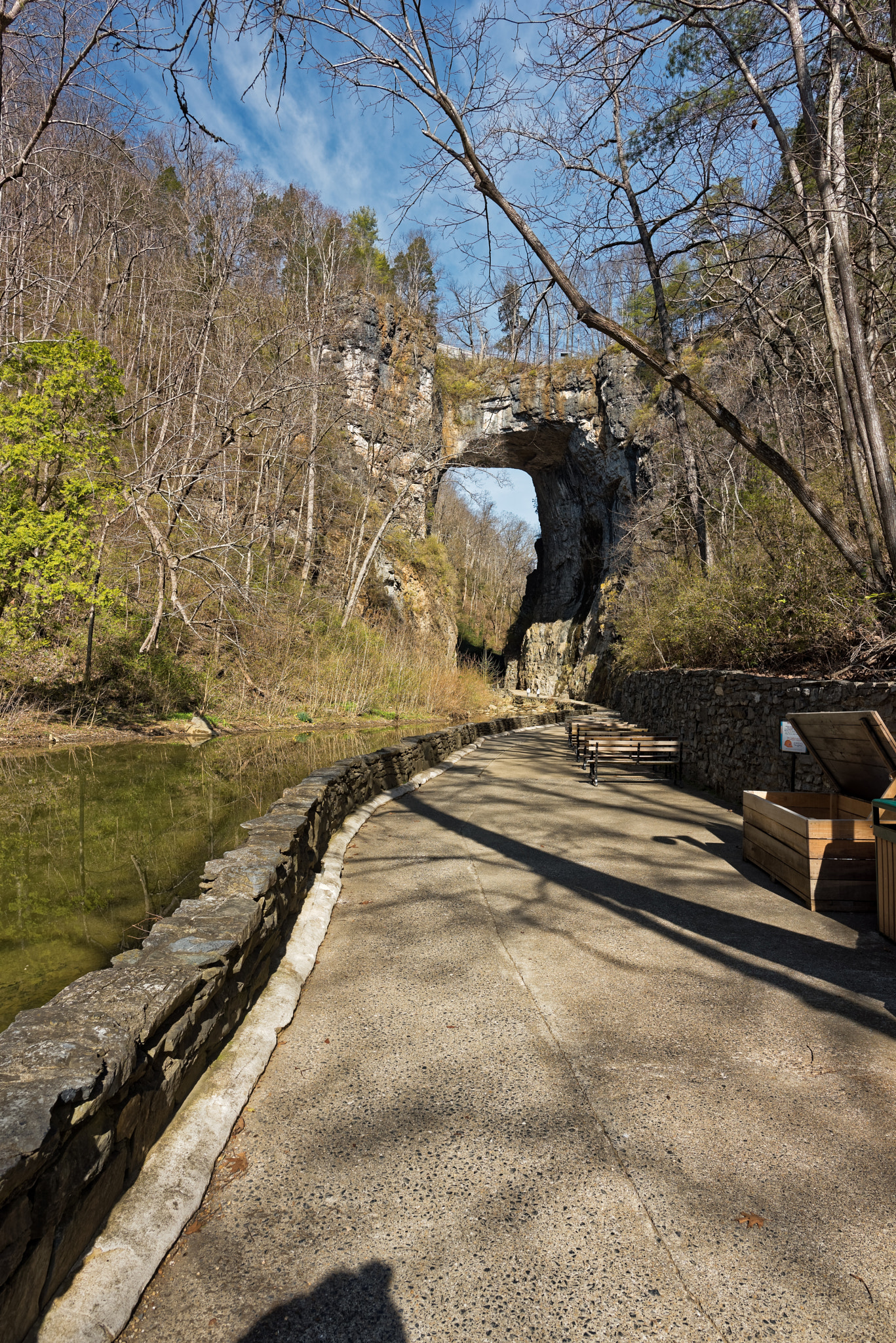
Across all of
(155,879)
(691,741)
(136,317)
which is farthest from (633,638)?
(136,317)

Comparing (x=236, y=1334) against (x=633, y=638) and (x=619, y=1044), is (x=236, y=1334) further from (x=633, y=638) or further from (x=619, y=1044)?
(x=633, y=638)

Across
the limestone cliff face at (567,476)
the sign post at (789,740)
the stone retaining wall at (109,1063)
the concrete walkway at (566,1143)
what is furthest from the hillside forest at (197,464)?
the sign post at (789,740)

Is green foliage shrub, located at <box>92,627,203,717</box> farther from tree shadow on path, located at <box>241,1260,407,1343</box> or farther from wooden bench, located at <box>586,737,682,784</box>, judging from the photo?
tree shadow on path, located at <box>241,1260,407,1343</box>

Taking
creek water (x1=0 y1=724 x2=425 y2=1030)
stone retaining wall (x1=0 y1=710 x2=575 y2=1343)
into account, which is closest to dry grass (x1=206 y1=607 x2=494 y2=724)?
creek water (x1=0 y1=724 x2=425 y2=1030)

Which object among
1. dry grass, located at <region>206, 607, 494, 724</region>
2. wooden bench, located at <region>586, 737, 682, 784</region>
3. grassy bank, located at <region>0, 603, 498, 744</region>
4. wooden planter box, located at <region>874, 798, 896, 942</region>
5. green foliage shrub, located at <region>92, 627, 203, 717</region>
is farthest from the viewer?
dry grass, located at <region>206, 607, 494, 724</region>

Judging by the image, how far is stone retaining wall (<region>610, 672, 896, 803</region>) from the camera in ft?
21.0

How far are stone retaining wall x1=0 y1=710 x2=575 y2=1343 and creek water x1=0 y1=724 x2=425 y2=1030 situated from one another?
3.37 feet

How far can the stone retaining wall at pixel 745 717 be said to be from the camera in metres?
6.41

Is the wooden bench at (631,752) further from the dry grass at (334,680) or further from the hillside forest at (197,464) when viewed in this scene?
the dry grass at (334,680)

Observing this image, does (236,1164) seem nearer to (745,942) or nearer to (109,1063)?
(109,1063)

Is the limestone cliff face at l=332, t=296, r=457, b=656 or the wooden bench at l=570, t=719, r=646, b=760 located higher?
the limestone cliff face at l=332, t=296, r=457, b=656

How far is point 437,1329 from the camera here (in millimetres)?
1663

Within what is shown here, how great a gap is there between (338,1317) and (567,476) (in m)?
39.4

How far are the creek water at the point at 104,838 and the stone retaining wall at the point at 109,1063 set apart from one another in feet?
3.37
